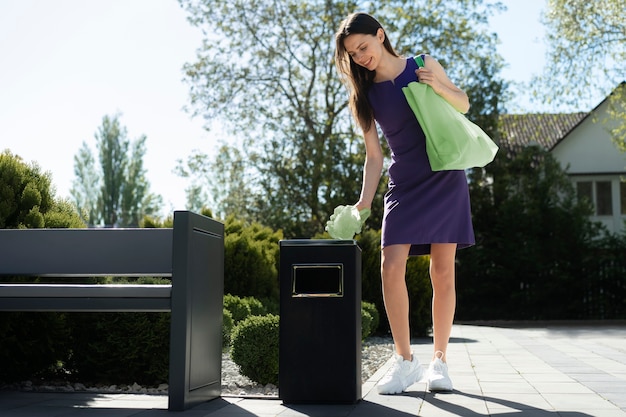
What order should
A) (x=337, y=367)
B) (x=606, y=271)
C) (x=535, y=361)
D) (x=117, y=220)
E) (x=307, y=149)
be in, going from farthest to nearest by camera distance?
(x=117, y=220) < (x=307, y=149) < (x=606, y=271) < (x=535, y=361) < (x=337, y=367)

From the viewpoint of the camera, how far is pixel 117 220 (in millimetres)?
→ 42750

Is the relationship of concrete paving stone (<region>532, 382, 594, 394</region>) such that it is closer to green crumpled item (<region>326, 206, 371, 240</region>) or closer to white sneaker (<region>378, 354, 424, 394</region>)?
white sneaker (<region>378, 354, 424, 394</region>)

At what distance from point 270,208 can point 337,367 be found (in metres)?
19.0

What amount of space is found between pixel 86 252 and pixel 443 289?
1.97 metres

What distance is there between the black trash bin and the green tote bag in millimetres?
725

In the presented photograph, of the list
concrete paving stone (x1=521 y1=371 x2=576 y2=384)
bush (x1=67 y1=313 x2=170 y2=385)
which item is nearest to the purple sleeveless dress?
concrete paving stone (x1=521 y1=371 x2=576 y2=384)

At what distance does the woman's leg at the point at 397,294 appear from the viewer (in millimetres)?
4152

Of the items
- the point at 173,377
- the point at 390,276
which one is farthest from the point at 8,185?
the point at 390,276

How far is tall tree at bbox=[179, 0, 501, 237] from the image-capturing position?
22000 millimetres

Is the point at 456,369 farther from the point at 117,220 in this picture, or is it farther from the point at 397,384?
the point at 117,220

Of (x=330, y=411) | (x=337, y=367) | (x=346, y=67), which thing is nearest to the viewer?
(x=330, y=411)

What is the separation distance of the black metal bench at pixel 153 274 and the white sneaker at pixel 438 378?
1.16m

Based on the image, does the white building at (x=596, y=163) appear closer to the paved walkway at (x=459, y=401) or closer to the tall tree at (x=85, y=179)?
the paved walkway at (x=459, y=401)

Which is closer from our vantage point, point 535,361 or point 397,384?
point 397,384
